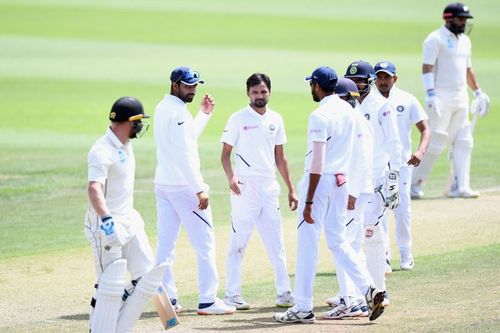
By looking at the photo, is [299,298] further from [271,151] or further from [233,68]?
[233,68]

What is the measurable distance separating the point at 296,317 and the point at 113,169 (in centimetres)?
214

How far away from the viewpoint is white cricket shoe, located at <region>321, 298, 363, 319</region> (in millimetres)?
10008

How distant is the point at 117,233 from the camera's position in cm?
841

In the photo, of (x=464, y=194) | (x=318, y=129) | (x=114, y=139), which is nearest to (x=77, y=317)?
(x=114, y=139)

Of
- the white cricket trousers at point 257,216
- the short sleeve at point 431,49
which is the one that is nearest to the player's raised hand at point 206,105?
the white cricket trousers at point 257,216

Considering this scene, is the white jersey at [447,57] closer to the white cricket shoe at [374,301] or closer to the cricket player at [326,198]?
the cricket player at [326,198]

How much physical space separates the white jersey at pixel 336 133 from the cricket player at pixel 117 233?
1.60 m

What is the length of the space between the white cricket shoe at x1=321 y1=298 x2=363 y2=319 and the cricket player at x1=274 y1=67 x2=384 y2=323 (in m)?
0.26

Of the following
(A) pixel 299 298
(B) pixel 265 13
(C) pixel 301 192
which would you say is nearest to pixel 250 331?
(A) pixel 299 298

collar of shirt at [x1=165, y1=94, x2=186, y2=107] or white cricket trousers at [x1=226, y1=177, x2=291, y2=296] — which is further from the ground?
collar of shirt at [x1=165, y1=94, x2=186, y2=107]

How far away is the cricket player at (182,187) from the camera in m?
10.2

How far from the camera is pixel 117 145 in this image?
8750 millimetres

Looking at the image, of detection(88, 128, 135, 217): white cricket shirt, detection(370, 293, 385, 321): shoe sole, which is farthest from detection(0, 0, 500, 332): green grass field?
detection(88, 128, 135, 217): white cricket shirt

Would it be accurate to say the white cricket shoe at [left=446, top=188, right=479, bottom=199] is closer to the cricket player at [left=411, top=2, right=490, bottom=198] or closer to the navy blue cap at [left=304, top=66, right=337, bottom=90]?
the cricket player at [left=411, top=2, right=490, bottom=198]
